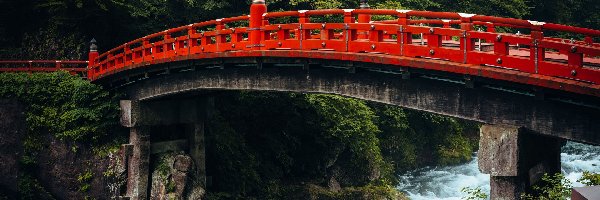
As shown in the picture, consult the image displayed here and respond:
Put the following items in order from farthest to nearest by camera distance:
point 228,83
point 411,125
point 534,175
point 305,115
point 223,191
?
1. point 411,125
2. point 305,115
3. point 223,191
4. point 228,83
5. point 534,175

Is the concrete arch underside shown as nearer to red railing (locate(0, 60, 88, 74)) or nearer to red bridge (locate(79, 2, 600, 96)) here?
red bridge (locate(79, 2, 600, 96))

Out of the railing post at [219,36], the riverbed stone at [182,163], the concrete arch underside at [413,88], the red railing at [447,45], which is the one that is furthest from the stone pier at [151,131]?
the railing post at [219,36]

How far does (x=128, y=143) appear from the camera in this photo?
79.3 feet

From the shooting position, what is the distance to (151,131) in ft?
82.4

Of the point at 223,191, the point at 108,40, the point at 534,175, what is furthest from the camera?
the point at 108,40

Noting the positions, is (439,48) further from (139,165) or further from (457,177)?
(457,177)

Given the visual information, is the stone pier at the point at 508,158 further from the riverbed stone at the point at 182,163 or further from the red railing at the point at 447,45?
the riverbed stone at the point at 182,163

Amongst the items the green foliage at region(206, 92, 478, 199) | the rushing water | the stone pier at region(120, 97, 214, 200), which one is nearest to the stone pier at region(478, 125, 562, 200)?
Result: the stone pier at region(120, 97, 214, 200)

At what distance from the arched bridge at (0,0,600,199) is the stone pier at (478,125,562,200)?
0.02 meters

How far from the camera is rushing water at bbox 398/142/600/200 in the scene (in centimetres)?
2929

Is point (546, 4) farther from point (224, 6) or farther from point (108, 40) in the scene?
point (108, 40)

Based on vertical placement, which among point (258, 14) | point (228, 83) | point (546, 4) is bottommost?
point (228, 83)

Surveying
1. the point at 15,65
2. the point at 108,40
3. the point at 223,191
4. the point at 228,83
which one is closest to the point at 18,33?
the point at 15,65

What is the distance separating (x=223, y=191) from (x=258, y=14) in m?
9.88
